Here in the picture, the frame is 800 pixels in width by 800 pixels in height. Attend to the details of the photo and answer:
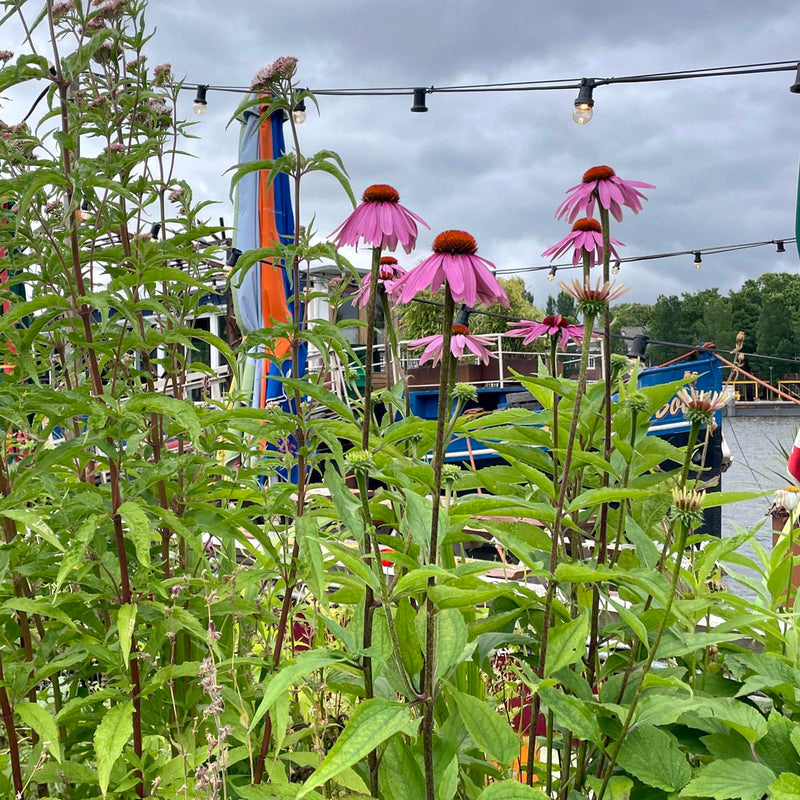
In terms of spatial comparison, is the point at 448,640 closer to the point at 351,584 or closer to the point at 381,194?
the point at 351,584

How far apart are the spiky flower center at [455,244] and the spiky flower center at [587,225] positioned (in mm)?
431

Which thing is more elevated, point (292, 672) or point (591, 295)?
A: point (591, 295)

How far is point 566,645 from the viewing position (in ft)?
2.75

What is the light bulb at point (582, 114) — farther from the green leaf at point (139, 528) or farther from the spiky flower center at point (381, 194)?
the green leaf at point (139, 528)

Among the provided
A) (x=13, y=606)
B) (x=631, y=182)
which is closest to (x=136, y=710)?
(x=13, y=606)

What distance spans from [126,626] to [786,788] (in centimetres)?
80

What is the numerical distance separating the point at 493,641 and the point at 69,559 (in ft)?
1.81

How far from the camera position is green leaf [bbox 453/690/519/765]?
821 millimetres

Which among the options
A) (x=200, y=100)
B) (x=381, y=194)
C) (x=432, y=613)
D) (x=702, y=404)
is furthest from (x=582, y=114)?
(x=432, y=613)

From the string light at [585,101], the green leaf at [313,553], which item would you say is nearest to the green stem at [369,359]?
the green leaf at [313,553]

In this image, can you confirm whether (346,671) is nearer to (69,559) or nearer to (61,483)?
(69,559)

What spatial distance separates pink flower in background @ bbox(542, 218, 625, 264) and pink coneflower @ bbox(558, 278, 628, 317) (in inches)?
11.8

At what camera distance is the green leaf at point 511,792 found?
73 cm

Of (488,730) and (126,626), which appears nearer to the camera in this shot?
(488,730)
